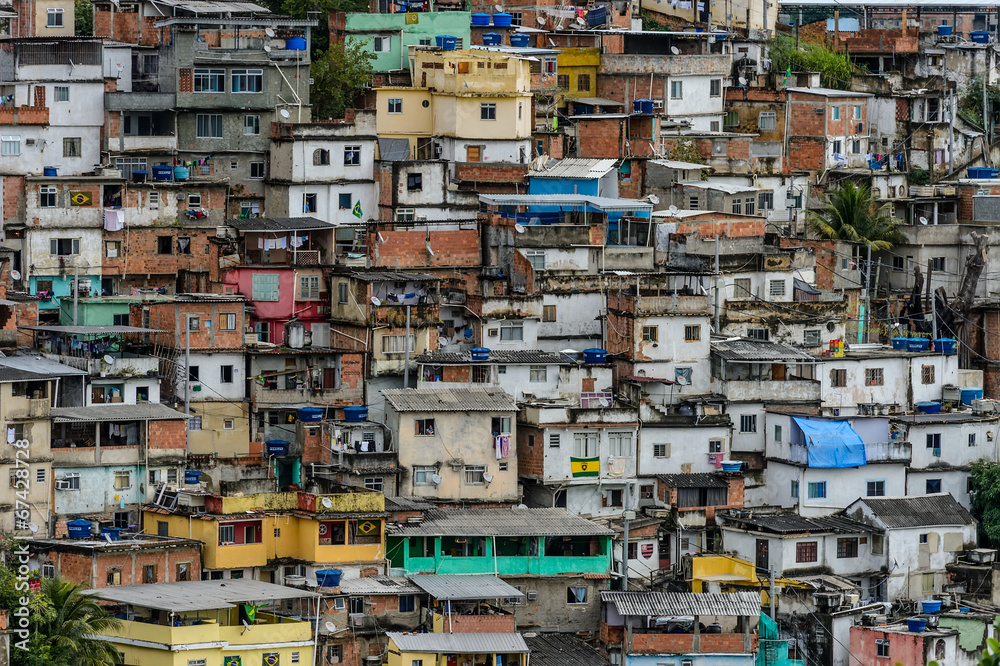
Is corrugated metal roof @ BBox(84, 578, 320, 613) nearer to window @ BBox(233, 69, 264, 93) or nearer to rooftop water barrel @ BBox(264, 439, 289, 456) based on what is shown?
rooftop water barrel @ BBox(264, 439, 289, 456)

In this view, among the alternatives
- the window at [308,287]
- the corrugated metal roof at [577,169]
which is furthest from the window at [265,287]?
the corrugated metal roof at [577,169]

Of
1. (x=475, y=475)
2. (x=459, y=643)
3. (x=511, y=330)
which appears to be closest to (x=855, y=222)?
(x=511, y=330)

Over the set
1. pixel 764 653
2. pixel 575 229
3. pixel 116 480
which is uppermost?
pixel 575 229

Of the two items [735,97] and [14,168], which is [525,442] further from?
[735,97]

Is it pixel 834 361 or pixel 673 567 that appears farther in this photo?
pixel 834 361

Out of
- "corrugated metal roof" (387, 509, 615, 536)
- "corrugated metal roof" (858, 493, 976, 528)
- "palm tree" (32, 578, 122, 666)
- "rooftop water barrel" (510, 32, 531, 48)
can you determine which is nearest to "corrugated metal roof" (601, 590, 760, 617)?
"corrugated metal roof" (387, 509, 615, 536)

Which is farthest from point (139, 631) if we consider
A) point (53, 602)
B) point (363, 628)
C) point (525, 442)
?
point (525, 442)

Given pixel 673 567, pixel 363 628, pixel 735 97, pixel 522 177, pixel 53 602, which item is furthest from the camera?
pixel 735 97
